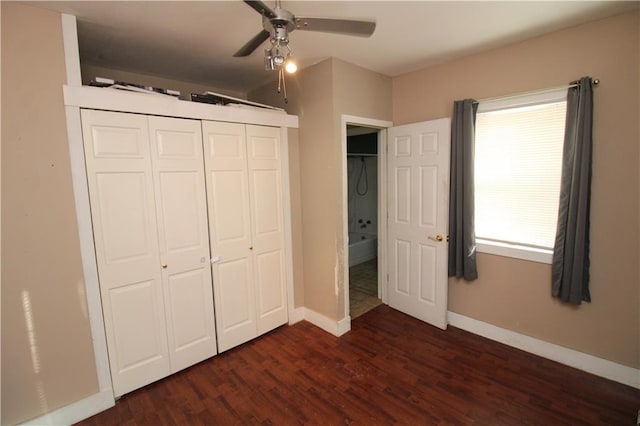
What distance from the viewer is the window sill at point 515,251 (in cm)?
241

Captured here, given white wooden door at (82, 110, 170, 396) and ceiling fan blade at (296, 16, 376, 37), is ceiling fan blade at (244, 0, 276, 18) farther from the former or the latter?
white wooden door at (82, 110, 170, 396)

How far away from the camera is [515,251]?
2549 millimetres

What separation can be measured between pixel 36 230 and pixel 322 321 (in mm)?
2364

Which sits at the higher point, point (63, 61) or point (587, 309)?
point (63, 61)

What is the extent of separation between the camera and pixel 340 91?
2697mm

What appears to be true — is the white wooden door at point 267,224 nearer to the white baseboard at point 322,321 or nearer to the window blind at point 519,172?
the white baseboard at point 322,321

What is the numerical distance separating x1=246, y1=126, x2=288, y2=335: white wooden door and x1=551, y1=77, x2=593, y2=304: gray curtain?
237 cm

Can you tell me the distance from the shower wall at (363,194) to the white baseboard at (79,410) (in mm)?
4579

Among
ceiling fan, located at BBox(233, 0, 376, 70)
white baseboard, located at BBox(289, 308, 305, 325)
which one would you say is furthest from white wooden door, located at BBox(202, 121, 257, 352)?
ceiling fan, located at BBox(233, 0, 376, 70)

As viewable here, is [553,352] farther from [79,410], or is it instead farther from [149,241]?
[79,410]

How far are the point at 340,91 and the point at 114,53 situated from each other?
192cm

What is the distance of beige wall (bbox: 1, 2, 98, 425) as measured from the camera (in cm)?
168

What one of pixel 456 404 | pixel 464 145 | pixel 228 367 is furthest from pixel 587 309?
pixel 228 367

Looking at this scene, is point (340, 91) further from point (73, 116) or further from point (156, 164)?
point (73, 116)
